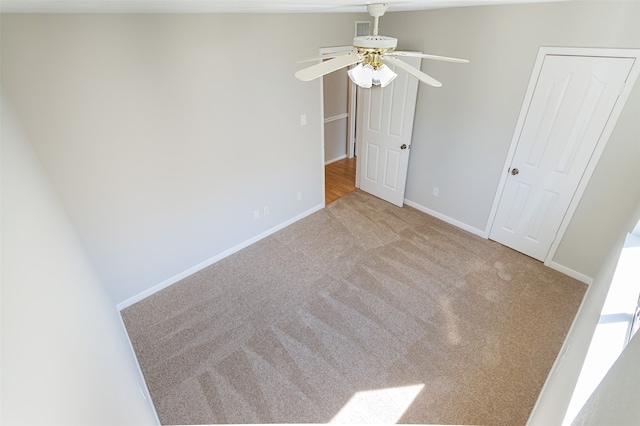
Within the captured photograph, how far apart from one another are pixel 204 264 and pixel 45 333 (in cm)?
260

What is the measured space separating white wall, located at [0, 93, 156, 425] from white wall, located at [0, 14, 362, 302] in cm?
107

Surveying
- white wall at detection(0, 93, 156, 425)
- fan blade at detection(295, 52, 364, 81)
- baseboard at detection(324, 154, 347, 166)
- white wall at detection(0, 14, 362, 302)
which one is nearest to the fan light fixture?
fan blade at detection(295, 52, 364, 81)

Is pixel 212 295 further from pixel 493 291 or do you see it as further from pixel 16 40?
pixel 493 291

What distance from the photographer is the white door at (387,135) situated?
12.1ft

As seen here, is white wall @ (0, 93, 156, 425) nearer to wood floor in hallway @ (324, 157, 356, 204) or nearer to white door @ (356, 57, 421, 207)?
wood floor in hallway @ (324, 157, 356, 204)

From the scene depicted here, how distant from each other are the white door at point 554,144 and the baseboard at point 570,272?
0.13m

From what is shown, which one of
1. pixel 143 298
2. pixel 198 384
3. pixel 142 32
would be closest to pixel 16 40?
pixel 142 32

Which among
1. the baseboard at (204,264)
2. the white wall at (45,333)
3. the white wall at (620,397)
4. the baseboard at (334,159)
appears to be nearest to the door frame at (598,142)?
the baseboard at (204,264)

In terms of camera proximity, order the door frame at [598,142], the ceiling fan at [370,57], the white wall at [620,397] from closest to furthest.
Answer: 1. the white wall at [620,397]
2. the ceiling fan at [370,57]
3. the door frame at [598,142]

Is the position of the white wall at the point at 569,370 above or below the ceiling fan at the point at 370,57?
below

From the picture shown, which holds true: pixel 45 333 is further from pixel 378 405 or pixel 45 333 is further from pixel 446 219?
pixel 446 219

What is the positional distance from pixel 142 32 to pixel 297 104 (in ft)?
5.16

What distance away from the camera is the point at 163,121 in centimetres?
257

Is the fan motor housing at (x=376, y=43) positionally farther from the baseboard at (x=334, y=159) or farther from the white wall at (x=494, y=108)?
the baseboard at (x=334, y=159)
